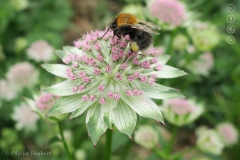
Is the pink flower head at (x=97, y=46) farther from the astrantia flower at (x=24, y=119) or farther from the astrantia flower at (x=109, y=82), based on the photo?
the astrantia flower at (x=24, y=119)

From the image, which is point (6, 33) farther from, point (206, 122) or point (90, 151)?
point (206, 122)

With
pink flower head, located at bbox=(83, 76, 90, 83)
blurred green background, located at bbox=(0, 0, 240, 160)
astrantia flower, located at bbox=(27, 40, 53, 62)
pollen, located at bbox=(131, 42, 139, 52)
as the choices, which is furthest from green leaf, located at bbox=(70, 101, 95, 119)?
astrantia flower, located at bbox=(27, 40, 53, 62)

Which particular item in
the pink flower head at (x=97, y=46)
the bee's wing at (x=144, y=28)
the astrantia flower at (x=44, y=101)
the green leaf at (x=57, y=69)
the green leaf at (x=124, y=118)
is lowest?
the green leaf at (x=124, y=118)

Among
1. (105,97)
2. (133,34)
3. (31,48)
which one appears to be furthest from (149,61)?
(31,48)

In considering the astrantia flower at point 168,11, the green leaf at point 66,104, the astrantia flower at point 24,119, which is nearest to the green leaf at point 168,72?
the green leaf at point 66,104

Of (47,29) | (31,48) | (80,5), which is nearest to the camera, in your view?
(31,48)
